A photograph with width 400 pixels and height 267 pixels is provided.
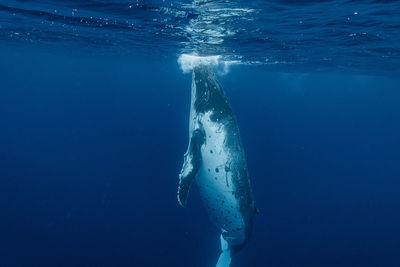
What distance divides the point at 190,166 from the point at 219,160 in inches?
32.7

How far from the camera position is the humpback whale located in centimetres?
833

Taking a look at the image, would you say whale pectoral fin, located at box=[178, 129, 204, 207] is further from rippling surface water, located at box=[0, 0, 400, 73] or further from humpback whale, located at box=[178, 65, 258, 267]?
rippling surface water, located at box=[0, 0, 400, 73]

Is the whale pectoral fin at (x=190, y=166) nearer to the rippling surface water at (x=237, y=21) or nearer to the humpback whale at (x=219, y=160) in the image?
the humpback whale at (x=219, y=160)

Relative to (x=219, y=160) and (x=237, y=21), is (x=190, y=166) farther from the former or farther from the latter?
(x=237, y=21)

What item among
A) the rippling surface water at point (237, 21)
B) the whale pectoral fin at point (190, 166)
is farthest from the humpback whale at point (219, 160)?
the rippling surface water at point (237, 21)

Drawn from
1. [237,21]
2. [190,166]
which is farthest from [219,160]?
[237,21]

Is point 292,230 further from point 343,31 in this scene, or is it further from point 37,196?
→ point 37,196

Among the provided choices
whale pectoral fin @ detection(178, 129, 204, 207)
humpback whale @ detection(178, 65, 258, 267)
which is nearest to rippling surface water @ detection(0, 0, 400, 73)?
humpback whale @ detection(178, 65, 258, 267)

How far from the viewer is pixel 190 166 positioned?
8016 mm

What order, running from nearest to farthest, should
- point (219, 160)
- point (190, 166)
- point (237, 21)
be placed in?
1. point (190, 166)
2. point (219, 160)
3. point (237, 21)

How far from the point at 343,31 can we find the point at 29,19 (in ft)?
50.8

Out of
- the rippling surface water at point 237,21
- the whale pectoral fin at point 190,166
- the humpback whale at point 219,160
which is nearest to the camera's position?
the whale pectoral fin at point 190,166

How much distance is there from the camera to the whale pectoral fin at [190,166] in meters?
7.79

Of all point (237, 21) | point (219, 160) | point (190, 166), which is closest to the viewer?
point (190, 166)
